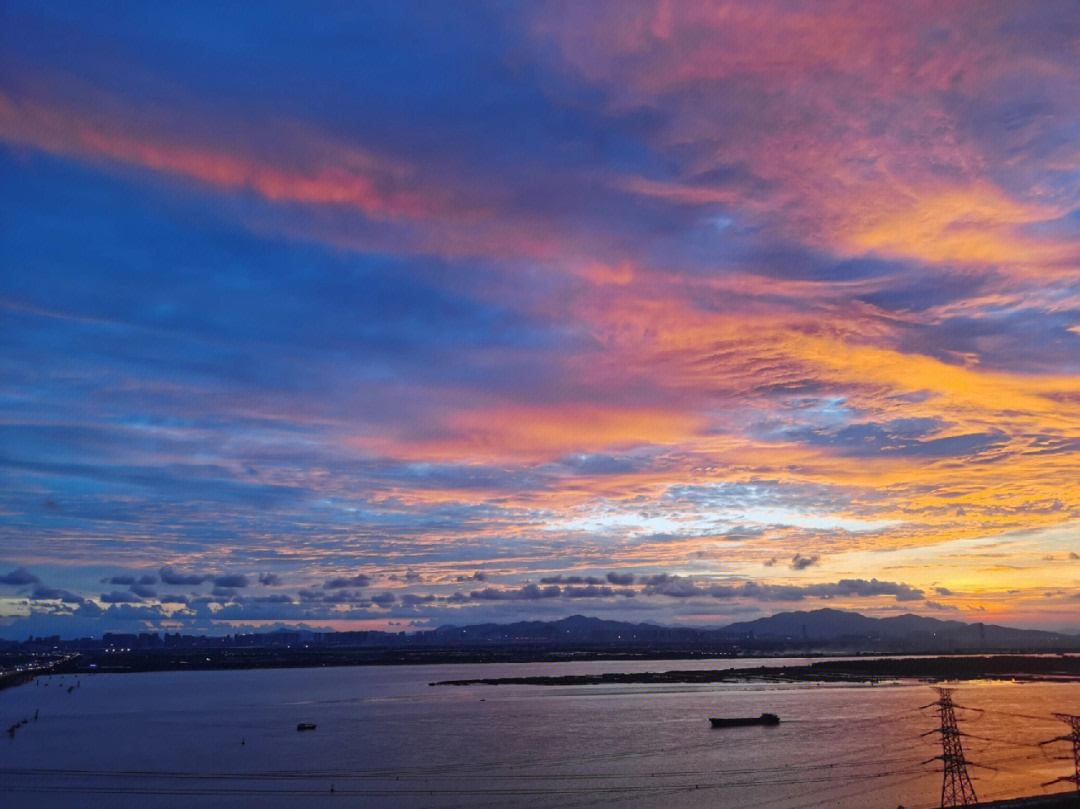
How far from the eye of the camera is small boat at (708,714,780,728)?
89750 mm

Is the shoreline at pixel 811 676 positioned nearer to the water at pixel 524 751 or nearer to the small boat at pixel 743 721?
the water at pixel 524 751

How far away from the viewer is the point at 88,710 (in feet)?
404

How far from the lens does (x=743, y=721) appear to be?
91625mm

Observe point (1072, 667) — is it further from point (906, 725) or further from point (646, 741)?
point (646, 741)

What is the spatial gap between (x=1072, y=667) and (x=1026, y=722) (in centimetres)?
12726

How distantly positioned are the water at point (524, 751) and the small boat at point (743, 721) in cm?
169

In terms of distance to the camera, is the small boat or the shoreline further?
the shoreline

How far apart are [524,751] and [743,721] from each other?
30.7 meters

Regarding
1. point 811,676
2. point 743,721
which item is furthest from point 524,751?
point 811,676

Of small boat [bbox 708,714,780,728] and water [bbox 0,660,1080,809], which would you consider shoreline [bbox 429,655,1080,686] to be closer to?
water [bbox 0,660,1080,809]

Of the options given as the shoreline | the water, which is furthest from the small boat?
the shoreline

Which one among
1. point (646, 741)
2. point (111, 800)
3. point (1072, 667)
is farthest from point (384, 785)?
point (1072, 667)

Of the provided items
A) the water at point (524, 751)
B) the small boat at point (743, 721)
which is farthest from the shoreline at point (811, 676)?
the small boat at point (743, 721)

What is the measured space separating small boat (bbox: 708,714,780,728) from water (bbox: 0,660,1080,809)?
1.69 meters
